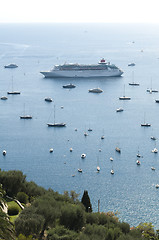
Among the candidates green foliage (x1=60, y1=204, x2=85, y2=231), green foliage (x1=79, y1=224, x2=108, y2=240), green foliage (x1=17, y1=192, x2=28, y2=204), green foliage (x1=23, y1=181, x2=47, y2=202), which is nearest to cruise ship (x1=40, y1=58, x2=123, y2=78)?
green foliage (x1=23, y1=181, x2=47, y2=202)

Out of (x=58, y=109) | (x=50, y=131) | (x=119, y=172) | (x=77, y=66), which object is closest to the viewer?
(x=119, y=172)

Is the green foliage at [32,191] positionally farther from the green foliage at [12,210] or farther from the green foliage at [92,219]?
the green foliage at [92,219]

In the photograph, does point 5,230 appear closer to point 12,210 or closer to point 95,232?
point 95,232

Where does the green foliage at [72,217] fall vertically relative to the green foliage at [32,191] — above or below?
below

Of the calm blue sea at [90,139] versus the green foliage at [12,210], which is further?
the calm blue sea at [90,139]

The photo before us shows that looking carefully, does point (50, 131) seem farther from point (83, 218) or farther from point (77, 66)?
point (77, 66)

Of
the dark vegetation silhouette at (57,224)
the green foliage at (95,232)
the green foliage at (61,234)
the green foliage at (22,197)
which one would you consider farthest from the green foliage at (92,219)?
the green foliage at (22,197)

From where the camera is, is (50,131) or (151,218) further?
(50,131)

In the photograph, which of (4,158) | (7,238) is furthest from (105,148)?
(7,238)

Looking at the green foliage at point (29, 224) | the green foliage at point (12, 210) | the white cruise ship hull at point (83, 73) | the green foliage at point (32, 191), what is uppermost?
the white cruise ship hull at point (83, 73)
